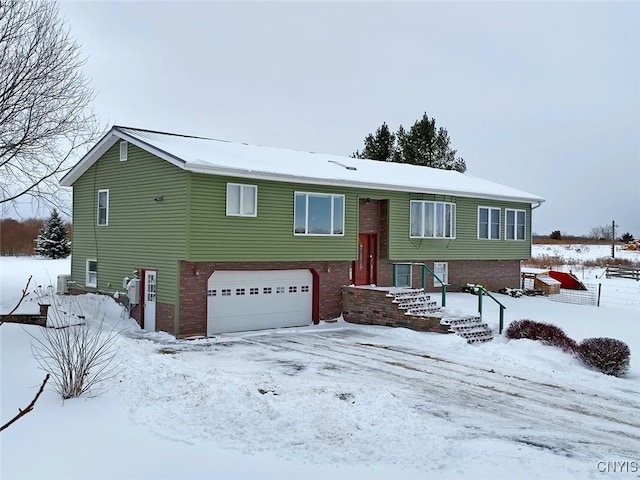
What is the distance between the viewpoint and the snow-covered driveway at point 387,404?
7.36 meters

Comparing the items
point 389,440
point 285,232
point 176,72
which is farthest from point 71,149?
point 389,440

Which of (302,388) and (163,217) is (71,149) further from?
(302,388)

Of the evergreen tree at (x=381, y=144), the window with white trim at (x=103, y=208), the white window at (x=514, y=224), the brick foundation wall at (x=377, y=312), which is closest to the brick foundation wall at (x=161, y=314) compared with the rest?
the window with white trim at (x=103, y=208)

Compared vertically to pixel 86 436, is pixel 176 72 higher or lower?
higher

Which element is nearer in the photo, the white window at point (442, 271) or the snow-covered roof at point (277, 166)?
the snow-covered roof at point (277, 166)

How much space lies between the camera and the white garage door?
16547 mm

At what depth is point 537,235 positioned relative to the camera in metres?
96.0

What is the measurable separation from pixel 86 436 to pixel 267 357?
20.5 ft

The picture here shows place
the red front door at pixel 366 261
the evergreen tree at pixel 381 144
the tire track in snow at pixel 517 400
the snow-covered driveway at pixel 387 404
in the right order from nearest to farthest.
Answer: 1. the snow-covered driveway at pixel 387 404
2. the tire track in snow at pixel 517 400
3. the red front door at pixel 366 261
4. the evergreen tree at pixel 381 144

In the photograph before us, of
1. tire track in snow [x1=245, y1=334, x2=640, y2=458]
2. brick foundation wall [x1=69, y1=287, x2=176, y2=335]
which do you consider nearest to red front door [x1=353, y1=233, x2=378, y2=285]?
tire track in snow [x1=245, y1=334, x2=640, y2=458]

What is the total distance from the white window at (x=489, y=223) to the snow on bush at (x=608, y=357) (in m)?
11.2

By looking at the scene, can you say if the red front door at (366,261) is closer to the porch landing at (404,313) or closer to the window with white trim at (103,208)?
the porch landing at (404,313)

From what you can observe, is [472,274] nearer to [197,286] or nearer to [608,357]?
[608,357]

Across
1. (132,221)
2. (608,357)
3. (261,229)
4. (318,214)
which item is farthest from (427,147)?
(608,357)
